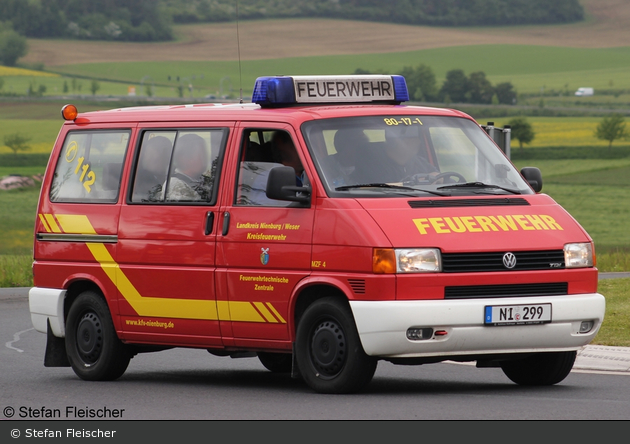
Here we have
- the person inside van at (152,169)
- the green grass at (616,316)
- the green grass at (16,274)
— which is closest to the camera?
the person inside van at (152,169)

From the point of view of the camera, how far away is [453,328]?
9.34 meters

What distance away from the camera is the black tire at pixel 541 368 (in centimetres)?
1048

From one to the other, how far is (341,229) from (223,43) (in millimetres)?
115539

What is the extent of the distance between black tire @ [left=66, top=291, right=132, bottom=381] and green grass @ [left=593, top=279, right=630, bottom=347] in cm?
516

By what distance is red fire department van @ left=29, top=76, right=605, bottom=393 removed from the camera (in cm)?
939

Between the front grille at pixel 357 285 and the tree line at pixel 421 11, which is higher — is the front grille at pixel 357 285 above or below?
below

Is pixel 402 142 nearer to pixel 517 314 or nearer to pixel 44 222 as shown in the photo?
pixel 517 314

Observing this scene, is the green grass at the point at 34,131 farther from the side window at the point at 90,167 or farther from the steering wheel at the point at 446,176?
the steering wheel at the point at 446,176

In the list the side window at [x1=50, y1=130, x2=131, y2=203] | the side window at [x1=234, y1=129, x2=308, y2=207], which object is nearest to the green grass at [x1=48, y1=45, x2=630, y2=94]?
the side window at [x1=50, y1=130, x2=131, y2=203]

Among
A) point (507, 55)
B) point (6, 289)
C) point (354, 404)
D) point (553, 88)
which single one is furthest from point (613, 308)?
point (507, 55)

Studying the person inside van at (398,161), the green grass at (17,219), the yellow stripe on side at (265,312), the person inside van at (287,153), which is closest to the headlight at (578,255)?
the person inside van at (398,161)

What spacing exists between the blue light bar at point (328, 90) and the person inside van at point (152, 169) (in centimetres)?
93

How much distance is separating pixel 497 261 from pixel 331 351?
136cm

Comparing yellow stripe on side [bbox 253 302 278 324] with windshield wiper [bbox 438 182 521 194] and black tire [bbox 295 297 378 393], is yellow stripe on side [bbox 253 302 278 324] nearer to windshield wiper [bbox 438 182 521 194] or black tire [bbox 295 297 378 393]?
black tire [bbox 295 297 378 393]
